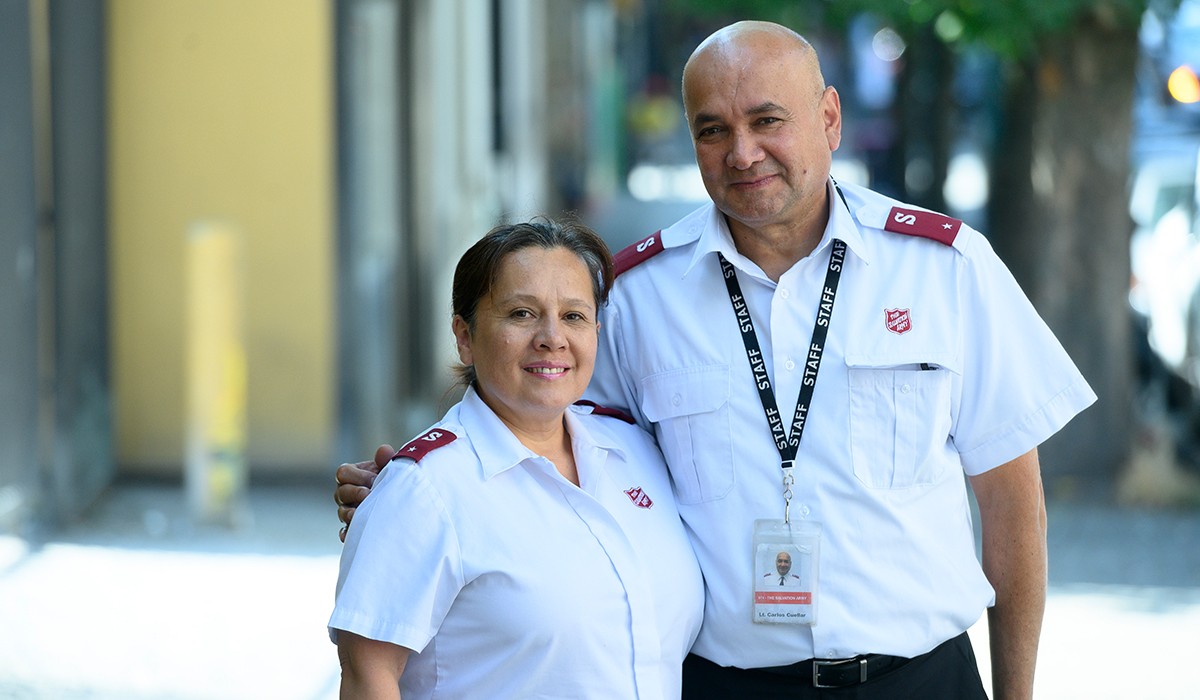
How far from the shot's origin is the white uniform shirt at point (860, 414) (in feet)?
9.78

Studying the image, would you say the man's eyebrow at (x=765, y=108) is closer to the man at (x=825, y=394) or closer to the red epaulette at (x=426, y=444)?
the man at (x=825, y=394)

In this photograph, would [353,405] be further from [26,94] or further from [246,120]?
[26,94]

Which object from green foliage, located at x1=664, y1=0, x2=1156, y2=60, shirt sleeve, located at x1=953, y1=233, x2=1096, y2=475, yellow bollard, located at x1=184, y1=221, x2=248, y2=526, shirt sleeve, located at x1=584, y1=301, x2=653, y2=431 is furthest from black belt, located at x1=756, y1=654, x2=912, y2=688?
green foliage, located at x1=664, y1=0, x2=1156, y2=60

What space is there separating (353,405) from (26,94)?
9.24 ft

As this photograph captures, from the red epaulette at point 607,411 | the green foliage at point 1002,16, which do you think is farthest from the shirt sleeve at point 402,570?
the green foliage at point 1002,16

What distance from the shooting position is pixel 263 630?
6094 millimetres

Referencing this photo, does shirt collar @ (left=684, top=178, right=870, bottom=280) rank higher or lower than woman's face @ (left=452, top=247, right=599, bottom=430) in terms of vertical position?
higher

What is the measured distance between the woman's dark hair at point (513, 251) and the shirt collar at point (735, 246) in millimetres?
254

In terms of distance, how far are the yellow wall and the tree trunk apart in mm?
4581

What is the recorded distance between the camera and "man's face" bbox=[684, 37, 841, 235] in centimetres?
301

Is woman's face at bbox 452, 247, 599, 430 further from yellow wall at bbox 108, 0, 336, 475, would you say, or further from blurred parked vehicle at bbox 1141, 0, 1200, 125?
blurred parked vehicle at bbox 1141, 0, 1200, 125

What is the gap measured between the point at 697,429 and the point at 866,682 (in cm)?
61

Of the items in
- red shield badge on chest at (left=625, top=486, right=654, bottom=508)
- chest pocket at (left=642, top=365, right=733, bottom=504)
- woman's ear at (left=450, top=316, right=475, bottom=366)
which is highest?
woman's ear at (left=450, top=316, right=475, bottom=366)

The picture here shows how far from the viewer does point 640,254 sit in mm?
3324
